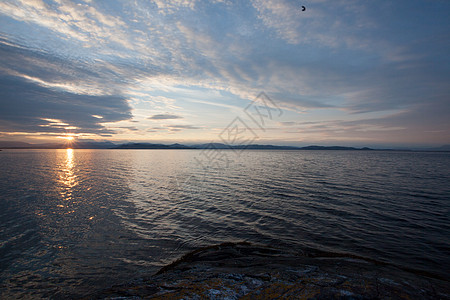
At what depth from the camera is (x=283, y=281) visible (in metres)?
7.28

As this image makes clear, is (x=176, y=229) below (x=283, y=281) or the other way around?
below

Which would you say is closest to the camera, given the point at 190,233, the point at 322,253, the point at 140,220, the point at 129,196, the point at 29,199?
the point at 322,253

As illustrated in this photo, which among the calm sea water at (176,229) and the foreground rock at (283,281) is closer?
the foreground rock at (283,281)

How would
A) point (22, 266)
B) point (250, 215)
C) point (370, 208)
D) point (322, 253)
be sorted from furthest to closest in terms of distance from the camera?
point (370, 208), point (250, 215), point (322, 253), point (22, 266)

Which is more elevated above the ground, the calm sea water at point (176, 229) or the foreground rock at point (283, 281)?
the foreground rock at point (283, 281)

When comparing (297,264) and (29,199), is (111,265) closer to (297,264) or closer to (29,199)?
(297,264)

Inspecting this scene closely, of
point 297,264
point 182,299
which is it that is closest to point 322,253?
point 297,264

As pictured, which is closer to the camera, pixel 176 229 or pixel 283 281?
pixel 283 281

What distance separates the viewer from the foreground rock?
6.38 metres

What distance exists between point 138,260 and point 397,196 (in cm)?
3033

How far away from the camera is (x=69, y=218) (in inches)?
697

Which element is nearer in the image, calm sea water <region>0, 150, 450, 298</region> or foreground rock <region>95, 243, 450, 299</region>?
foreground rock <region>95, 243, 450, 299</region>

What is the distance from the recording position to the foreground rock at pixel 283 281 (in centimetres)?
638

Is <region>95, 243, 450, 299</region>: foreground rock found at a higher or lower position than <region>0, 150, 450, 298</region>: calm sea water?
higher
